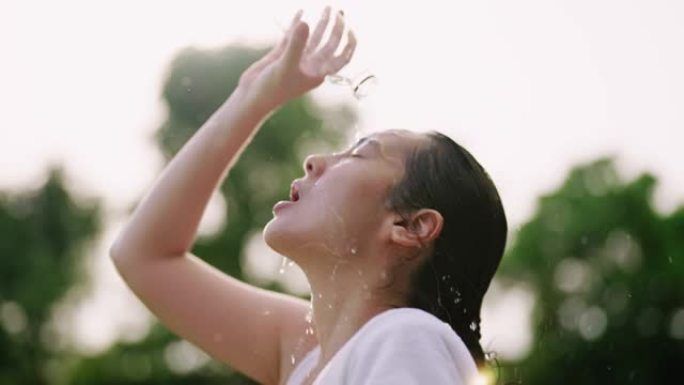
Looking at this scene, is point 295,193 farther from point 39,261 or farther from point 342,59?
point 39,261

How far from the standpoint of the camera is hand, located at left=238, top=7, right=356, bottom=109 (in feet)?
13.9

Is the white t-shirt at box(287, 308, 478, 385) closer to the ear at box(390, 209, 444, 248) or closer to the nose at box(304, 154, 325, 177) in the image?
the ear at box(390, 209, 444, 248)

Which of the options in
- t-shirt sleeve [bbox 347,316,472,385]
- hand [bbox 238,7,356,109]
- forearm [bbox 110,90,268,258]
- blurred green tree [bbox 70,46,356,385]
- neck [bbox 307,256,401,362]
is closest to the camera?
t-shirt sleeve [bbox 347,316,472,385]

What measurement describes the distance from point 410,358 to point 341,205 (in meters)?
0.71

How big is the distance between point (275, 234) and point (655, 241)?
3229cm

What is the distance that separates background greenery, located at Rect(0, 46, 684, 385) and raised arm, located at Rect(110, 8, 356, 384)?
2752 centimetres

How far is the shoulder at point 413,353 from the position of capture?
323 centimetres

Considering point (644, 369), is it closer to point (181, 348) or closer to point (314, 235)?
point (181, 348)

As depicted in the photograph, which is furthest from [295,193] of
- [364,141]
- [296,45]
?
[296,45]

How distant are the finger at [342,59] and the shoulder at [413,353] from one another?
106cm

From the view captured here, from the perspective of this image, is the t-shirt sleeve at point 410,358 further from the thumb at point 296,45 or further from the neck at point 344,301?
the thumb at point 296,45

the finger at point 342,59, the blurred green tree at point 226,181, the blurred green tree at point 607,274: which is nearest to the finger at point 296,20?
the finger at point 342,59

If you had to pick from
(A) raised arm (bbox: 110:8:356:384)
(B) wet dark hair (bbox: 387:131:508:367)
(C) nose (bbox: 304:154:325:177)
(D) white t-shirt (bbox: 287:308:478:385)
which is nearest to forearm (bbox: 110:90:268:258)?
(A) raised arm (bbox: 110:8:356:384)

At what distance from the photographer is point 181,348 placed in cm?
3669
